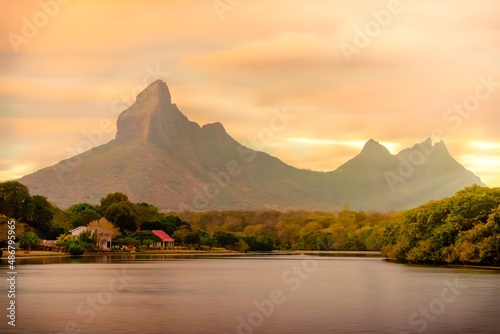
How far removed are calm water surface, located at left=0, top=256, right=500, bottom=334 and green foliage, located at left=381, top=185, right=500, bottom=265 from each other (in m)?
15.9

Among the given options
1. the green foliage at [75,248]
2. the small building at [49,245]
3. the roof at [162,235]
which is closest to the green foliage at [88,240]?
the green foliage at [75,248]

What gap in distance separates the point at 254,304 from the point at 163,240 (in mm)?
125652

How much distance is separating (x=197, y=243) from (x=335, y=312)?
5393 inches

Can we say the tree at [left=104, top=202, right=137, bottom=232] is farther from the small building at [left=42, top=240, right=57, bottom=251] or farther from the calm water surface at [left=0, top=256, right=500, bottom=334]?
the calm water surface at [left=0, top=256, right=500, bottom=334]

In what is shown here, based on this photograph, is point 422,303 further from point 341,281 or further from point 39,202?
point 39,202

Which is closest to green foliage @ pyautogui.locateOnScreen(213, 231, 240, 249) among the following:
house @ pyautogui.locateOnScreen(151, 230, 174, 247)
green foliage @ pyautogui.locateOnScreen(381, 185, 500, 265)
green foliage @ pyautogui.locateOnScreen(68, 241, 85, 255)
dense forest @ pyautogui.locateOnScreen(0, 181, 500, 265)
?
dense forest @ pyautogui.locateOnScreen(0, 181, 500, 265)

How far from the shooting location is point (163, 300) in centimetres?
4297

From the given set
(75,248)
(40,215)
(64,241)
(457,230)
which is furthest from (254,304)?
(40,215)

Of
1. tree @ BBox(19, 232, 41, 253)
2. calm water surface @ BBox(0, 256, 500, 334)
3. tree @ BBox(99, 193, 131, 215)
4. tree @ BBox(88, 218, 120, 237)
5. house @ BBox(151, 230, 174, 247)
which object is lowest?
calm water surface @ BBox(0, 256, 500, 334)

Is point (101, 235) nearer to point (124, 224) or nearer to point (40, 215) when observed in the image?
point (40, 215)

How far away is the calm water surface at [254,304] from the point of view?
3181 cm

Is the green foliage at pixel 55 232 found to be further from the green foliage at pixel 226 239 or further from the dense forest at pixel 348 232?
the green foliage at pixel 226 239

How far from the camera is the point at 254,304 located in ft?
135

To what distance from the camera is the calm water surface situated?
31.8 metres
